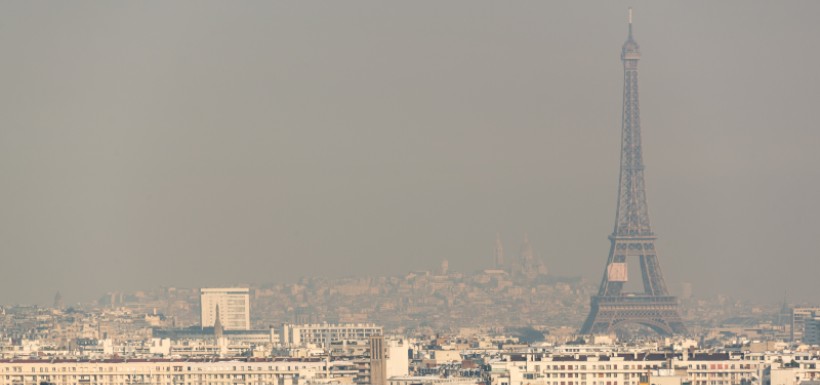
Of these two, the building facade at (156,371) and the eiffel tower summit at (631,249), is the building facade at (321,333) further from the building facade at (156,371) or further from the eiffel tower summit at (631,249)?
the building facade at (156,371)

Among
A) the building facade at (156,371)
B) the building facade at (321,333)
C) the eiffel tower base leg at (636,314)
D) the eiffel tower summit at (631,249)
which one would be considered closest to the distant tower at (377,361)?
the building facade at (156,371)

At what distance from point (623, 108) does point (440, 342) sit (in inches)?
1643

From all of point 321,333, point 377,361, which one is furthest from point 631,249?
point 377,361

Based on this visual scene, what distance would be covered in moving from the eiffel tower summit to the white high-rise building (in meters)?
32.7

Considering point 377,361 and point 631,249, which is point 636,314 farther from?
point 377,361

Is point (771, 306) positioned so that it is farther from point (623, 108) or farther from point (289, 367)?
point (289, 367)

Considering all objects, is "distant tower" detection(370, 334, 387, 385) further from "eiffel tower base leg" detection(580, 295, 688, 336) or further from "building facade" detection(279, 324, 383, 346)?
"eiffel tower base leg" detection(580, 295, 688, 336)

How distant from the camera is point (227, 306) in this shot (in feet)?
645

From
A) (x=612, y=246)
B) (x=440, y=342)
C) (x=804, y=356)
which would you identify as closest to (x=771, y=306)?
(x=612, y=246)

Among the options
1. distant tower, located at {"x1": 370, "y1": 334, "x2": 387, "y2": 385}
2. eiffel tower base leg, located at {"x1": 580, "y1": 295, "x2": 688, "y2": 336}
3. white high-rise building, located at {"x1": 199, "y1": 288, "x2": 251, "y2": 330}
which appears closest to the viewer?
distant tower, located at {"x1": 370, "y1": 334, "x2": 387, "y2": 385}

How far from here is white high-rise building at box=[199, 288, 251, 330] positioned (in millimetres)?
193000

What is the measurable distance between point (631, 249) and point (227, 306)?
127 ft

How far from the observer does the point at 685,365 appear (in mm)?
85000

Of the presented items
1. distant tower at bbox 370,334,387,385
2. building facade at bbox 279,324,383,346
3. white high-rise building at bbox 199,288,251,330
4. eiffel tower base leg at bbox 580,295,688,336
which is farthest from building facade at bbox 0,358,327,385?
white high-rise building at bbox 199,288,251,330
